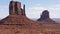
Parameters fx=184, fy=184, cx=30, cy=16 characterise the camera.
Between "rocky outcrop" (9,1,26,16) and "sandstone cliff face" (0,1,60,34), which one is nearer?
"sandstone cliff face" (0,1,60,34)

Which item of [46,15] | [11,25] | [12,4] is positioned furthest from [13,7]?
[46,15]

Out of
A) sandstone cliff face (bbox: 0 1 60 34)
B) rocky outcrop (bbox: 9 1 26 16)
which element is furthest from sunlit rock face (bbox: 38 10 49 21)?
sandstone cliff face (bbox: 0 1 60 34)

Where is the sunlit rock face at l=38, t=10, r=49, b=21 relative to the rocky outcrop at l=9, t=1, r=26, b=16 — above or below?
below

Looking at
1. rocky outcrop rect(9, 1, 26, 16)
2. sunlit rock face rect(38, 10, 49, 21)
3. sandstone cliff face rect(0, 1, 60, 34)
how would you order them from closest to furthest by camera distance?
sandstone cliff face rect(0, 1, 60, 34) → rocky outcrop rect(9, 1, 26, 16) → sunlit rock face rect(38, 10, 49, 21)

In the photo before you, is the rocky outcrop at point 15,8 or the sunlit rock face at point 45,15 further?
the sunlit rock face at point 45,15

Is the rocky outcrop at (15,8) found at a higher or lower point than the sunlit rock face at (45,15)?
higher

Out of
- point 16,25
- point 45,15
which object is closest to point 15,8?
point 16,25

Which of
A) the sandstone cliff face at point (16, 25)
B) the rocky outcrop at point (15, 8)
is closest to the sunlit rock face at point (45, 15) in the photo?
the rocky outcrop at point (15, 8)

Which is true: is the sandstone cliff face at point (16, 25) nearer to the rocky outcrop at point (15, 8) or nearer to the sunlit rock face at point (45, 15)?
the rocky outcrop at point (15, 8)

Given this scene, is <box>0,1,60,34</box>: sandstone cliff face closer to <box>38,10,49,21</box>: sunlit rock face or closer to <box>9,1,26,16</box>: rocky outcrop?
<box>9,1,26,16</box>: rocky outcrop

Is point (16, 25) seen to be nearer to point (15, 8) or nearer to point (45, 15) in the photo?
point (15, 8)

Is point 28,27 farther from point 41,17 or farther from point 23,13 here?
point 41,17

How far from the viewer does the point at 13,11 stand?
74750 mm

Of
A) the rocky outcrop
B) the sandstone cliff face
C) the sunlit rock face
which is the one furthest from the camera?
the sunlit rock face
